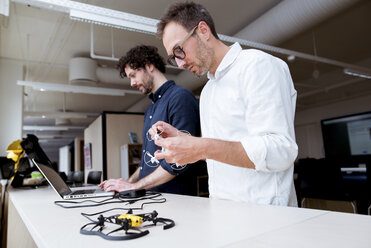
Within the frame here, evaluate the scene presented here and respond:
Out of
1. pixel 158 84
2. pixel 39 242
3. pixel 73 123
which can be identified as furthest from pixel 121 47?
pixel 73 123

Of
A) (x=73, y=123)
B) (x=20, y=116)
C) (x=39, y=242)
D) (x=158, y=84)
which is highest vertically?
(x=73, y=123)

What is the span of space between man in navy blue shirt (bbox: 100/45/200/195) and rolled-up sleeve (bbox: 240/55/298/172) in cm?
50

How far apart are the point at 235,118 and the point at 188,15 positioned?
0.50 metres

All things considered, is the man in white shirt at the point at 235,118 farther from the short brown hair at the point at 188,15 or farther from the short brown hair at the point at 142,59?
the short brown hair at the point at 142,59

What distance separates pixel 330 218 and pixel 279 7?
12.9ft

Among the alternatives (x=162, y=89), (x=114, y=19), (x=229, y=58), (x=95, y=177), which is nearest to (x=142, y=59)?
(x=162, y=89)

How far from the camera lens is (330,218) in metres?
0.59

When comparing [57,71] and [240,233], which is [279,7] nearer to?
[240,233]

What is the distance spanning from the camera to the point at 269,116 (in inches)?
33.0

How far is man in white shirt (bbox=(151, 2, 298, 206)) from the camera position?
79 centimetres

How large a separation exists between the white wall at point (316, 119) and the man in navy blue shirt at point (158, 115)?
8.19 meters

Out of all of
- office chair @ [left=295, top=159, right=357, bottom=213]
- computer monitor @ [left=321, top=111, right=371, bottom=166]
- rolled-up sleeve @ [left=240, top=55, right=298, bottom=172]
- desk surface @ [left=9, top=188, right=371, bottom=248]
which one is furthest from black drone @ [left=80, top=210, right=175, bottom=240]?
computer monitor @ [left=321, top=111, right=371, bottom=166]

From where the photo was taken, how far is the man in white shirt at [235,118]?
0.79 meters

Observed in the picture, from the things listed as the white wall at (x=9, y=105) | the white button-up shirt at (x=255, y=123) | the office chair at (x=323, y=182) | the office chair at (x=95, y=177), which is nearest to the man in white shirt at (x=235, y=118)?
the white button-up shirt at (x=255, y=123)
